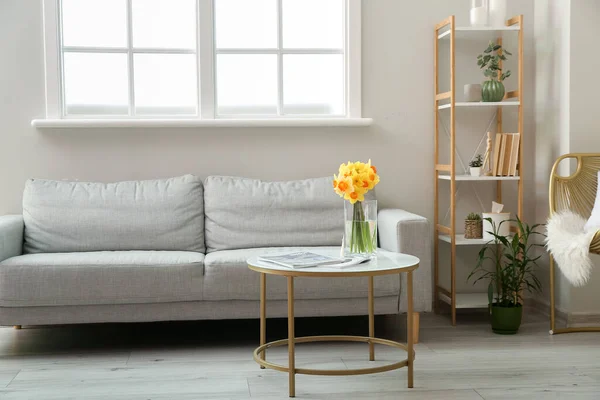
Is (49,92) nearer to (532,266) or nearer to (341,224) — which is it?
(341,224)

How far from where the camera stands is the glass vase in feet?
9.59

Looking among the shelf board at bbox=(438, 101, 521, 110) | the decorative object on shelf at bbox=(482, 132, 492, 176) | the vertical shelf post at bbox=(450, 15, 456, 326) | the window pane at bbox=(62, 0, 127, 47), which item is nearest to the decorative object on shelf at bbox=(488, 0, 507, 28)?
the vertical shelf post at bbox=(450, 15, 456, 326)

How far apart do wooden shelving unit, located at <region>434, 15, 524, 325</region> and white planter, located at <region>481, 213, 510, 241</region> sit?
74 mm

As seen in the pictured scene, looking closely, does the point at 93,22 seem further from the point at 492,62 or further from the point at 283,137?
the point at 492,62

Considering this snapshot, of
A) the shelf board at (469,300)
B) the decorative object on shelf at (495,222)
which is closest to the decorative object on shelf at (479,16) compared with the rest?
the decorative object on shelf at (495,222)

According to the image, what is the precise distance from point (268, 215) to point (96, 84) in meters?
1.26

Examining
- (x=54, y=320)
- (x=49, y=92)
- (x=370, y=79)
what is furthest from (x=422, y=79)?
(x=54, y=320)

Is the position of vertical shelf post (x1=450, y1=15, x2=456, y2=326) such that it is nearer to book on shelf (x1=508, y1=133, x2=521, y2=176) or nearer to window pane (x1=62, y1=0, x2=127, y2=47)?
book on shelf (x1=508, y1=133, x2=521, y2=176)

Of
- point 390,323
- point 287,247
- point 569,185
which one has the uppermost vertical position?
point 569,185

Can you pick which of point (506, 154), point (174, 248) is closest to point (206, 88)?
point (174, 248)

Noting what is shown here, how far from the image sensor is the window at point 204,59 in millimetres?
4172

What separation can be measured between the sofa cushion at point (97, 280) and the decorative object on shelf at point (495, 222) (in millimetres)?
1576

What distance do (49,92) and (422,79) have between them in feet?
6.86

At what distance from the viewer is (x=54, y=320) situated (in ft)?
11.0
